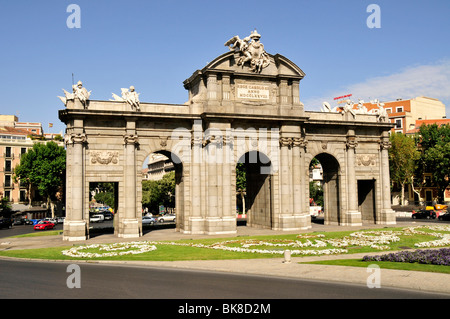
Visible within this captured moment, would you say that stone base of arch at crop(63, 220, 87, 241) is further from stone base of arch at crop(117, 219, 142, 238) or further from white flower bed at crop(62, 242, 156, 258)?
white flower bed at crop(62, 242, 156, 258)

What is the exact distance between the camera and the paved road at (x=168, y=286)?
16172 mm

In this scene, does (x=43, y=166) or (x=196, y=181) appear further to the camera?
(x=43, y=166)

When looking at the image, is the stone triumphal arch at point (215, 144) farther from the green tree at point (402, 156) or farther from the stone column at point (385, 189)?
the green tree at point (402, 156)

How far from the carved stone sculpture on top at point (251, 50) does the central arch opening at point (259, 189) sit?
9.02 m

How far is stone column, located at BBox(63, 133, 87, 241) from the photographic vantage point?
3712cm

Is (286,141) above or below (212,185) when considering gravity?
above

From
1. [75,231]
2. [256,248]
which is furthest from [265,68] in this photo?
[75,231]

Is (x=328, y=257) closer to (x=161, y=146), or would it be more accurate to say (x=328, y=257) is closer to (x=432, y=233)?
(x=432, y=233)

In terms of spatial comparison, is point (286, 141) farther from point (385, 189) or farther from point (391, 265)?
point (391, 265)

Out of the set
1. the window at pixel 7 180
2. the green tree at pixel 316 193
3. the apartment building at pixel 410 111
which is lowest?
the green tree at pixel 316 193

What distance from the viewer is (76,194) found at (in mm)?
37594

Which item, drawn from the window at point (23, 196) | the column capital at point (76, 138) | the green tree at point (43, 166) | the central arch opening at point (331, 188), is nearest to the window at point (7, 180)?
Result: the window at point (23, 196)

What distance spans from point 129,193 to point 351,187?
24265 mm
